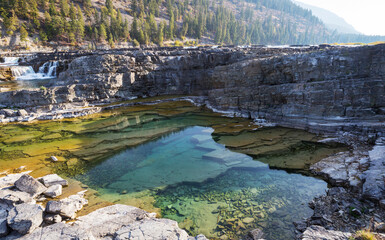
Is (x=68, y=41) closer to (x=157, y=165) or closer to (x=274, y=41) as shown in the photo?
(x=157, y=165)

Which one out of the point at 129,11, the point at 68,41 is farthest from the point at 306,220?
the point at 129,11

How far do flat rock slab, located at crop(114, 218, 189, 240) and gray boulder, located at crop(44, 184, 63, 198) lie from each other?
206 inches

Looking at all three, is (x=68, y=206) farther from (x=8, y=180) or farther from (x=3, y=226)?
(x=8, y=180)

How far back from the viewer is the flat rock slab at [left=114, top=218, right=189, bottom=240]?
650 cm

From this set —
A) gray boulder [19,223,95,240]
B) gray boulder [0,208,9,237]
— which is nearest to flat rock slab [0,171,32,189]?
gray boulder [0,208,9,237]

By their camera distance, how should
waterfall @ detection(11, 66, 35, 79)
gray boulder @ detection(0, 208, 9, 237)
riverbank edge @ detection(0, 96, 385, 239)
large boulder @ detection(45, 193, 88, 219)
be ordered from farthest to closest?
1. waterfall @ detection(11, 66, 35, 79)
2. large boulder @ detection(45, 193, 88, 219)
3. riverbank edge @ detection(0, 96, 385, 239)
4. gray boulder @ detection(0, 208, 9, 237)

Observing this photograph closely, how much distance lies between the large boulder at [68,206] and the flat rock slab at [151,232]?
3.10m

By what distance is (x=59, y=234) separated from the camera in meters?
6.55

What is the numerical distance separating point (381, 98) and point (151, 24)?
83.6 metres

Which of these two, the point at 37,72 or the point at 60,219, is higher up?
the point at 37,72

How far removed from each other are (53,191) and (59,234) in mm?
4215

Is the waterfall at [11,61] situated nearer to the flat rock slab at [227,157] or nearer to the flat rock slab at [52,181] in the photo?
the flat rock slab at [52,181]

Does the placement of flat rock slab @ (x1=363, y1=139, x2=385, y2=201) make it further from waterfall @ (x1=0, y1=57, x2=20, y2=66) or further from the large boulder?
waterfall @ (x1=0, y1=57, x2=20, y2=66)

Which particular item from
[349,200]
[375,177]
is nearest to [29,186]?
[349,200]
